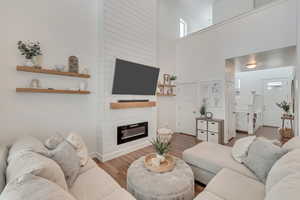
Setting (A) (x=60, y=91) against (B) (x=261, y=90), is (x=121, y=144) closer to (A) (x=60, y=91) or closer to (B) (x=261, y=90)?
(A) (x=60, y=91)

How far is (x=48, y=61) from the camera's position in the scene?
2447mm

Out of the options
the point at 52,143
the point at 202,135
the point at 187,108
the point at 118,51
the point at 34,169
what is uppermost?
the point at 118,51

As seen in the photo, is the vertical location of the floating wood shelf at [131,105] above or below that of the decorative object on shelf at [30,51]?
below

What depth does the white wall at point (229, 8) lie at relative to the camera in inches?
169

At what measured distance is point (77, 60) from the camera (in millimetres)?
2744

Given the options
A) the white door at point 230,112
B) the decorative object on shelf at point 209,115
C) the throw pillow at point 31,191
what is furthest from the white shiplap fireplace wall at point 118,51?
the white door at point 230,112

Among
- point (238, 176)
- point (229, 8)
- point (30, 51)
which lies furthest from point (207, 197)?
point (229, 8)

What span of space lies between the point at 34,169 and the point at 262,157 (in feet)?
7.31

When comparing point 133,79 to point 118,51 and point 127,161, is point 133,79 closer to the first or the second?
point 118,51

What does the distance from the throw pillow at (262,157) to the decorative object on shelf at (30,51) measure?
3.56m

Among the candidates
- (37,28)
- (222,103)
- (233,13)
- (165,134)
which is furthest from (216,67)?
(37,28)

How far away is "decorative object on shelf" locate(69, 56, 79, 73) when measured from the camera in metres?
2.65

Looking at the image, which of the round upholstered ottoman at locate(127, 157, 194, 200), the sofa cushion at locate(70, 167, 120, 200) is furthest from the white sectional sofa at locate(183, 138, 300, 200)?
the sofa cushion at locate(70, 167, 120, 200)

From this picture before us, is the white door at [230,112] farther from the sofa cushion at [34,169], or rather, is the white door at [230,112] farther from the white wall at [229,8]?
the sofa cushion at [34,169]
